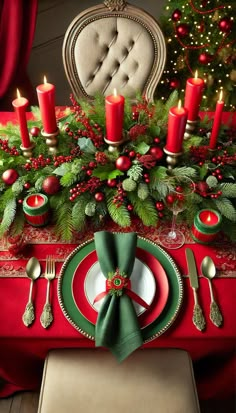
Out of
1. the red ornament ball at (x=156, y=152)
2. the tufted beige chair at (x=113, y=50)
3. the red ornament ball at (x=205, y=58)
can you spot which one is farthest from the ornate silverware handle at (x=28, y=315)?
the red ornament ball at (x=205, y=58)

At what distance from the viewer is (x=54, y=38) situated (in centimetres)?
280

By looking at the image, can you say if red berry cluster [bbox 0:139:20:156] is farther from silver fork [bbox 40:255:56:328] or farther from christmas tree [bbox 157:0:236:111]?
christmas tree [bbox 157:0:236:111]

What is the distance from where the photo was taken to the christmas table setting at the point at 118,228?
812 millimetres

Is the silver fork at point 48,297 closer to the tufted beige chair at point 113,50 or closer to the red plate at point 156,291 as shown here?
the red plate at point 156,291

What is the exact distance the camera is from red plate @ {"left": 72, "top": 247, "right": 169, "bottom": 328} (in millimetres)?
813

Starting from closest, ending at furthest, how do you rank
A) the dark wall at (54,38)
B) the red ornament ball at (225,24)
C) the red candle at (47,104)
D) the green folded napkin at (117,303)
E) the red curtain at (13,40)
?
1. the green folded napkin at (117,303)
2. the red candle at (47,104)
3. the red ornament ball at (225,24)
4. the red curtain at (13,40)
5. the dark wall at (54,38)

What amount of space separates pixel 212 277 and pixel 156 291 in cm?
14

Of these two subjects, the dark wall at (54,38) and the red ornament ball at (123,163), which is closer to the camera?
the red ornament ball at (123,163)

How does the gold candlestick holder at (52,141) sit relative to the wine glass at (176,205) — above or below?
above

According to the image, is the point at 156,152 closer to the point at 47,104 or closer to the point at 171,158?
the point at 171,158

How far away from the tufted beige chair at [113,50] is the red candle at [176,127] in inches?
21.3

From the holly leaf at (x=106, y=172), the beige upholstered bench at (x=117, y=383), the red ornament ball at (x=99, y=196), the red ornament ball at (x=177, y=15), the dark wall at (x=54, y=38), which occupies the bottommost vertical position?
the beige upholstered bench at (x=117, y=383)

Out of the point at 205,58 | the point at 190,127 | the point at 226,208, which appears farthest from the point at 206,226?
the point at 205,58

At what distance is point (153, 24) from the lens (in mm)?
1422
